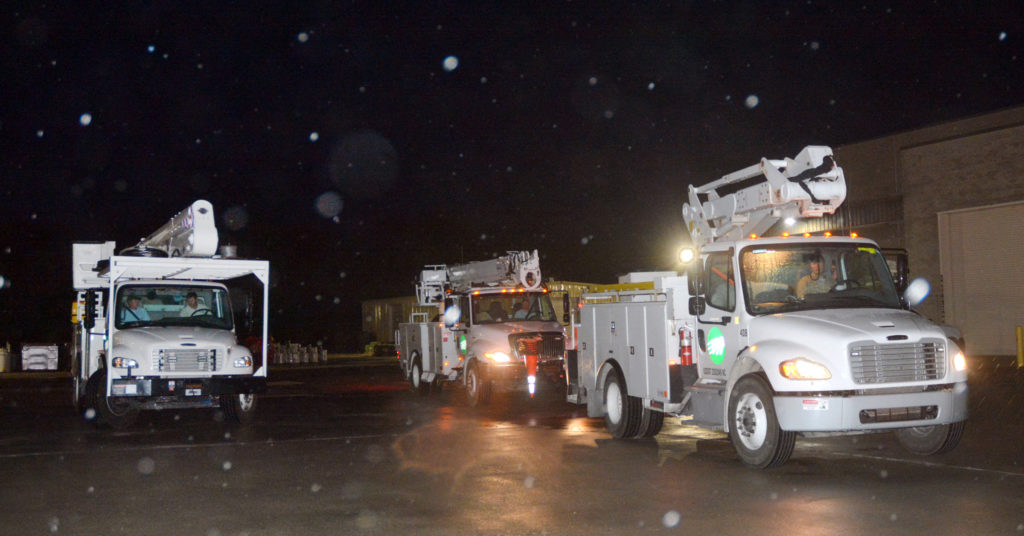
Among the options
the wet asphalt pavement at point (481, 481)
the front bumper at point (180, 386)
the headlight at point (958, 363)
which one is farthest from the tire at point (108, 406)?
the headlight at point (958, 363)

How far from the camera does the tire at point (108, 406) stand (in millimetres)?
15780

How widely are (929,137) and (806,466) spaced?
1129 inches

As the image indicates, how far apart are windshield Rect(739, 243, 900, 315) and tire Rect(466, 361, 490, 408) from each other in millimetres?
8648

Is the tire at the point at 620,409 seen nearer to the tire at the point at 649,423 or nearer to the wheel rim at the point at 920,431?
the tire at the point at 649,423

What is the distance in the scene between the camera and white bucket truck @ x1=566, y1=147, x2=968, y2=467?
9961mm

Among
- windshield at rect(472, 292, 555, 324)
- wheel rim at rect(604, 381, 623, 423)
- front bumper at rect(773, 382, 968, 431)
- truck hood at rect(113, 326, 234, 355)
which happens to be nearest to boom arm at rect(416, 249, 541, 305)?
windshield at rect(472, 292, 555, 324)

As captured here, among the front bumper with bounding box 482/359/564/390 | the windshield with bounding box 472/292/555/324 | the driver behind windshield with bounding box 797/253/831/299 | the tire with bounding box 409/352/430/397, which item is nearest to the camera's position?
the driver behind windshield with bounding box 797/253/831/299

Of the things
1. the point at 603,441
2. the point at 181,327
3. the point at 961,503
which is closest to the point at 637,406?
the point at 603,441

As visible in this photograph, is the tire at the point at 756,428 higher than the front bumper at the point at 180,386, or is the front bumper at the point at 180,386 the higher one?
the front bumper at the point at 180,386

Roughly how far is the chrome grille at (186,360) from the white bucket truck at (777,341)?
20.2 feet

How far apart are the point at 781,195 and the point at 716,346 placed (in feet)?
6.73

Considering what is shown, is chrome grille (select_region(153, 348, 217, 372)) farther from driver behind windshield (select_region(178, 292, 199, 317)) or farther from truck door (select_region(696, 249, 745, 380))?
truck door (select_region(696, 249, 745, 380))

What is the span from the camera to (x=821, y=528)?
7.56 metres

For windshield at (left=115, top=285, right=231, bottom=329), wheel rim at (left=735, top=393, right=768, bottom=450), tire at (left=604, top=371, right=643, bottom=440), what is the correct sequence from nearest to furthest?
1. wheel rim at (left=735, top=393, right=768, bottom=450)
2. tire at (left=604, top=371, right=643, bottom=440)
3. windshield at (left=115, top=285, right=231, bottom=329)
